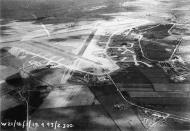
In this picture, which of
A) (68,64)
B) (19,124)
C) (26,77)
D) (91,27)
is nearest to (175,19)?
(91,27)

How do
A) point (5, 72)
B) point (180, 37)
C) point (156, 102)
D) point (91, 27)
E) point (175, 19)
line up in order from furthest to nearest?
point (175, 19) → point (91, 27) → point (180, 37) → point (5, 72) → point (156, 102)

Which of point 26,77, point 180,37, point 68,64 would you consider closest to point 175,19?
point 180,37

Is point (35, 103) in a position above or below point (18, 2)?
below

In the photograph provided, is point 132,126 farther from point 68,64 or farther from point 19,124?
point 68,64

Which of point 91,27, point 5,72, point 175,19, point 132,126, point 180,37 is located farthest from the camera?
point 175,19

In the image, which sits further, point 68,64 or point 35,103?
point 68,64

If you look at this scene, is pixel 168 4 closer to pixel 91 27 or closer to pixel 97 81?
pixel 91 27
